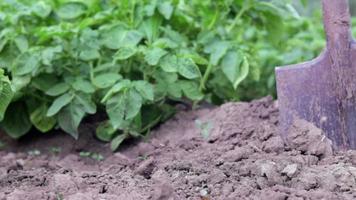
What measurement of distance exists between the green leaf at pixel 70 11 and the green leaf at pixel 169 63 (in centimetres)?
56

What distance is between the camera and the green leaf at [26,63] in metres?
2.92

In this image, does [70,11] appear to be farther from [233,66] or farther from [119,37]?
[233,66]

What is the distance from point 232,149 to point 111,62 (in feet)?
2.67

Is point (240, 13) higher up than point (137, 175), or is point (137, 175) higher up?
point (240, 13)

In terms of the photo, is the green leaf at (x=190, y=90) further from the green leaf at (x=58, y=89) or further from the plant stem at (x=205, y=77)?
the green leaf at (x=58, y=89)

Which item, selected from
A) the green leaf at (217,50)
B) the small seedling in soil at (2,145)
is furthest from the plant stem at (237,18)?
the small seedling in soil at (2,145)

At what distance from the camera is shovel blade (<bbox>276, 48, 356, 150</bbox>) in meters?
2.62

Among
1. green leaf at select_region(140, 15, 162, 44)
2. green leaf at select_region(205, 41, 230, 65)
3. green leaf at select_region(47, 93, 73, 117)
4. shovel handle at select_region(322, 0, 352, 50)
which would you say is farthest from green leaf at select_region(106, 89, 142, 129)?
shovel handle at select_region(322, 0, 352, 50)

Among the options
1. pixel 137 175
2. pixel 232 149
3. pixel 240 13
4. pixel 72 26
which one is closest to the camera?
pixel 137 175

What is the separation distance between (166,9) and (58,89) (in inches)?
23.2

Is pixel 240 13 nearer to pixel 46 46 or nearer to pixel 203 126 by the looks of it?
pixel 203 126

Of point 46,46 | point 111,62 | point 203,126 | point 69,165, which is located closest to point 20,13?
point 46,46

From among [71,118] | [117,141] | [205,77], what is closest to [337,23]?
[205,77]

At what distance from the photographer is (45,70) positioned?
3.11 meters
